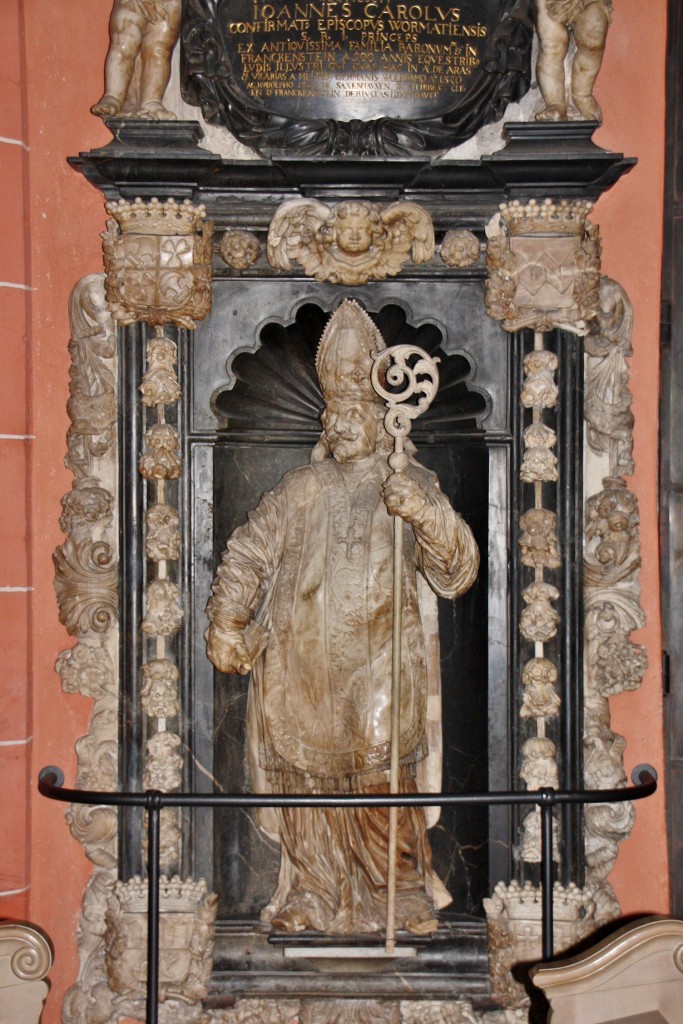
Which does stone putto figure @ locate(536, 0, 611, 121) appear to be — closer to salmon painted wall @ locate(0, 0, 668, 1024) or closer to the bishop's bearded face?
salmon painted wall @ locate(0, 0, 668, 1024)

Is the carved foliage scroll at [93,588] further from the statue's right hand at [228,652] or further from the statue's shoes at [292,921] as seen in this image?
the statue's shoes at [292,921]

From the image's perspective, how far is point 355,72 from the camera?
13.5ft

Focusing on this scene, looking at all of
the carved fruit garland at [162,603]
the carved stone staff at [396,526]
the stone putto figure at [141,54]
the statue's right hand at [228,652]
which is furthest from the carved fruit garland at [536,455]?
the stone putto figure at [141,54]

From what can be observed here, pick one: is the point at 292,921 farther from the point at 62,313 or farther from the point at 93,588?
the point at 62,313

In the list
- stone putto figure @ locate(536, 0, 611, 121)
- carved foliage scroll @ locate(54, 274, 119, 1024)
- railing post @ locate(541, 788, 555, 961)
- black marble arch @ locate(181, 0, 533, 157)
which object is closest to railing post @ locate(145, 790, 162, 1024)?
carved foliage scroll @ locate(54, 274, 119, 1024)

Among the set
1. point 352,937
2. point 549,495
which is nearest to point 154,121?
point 549,495

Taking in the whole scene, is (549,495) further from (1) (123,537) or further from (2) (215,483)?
(1) (123,537)

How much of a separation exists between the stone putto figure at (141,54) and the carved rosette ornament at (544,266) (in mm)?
1263

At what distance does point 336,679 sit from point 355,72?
2.21 metres

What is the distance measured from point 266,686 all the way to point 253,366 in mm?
1214

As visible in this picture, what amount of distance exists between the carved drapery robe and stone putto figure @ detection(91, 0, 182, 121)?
148cm

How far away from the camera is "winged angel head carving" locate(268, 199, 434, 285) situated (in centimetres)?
401

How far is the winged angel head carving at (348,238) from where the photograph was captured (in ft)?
13.1

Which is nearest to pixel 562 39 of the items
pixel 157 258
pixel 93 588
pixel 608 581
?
pixel 157 258
